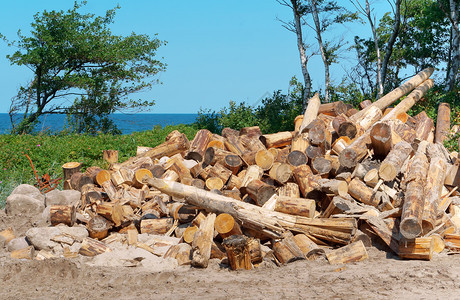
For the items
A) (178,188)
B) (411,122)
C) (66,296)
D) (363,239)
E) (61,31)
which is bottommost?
(66,296)

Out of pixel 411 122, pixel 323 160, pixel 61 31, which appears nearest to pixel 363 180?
pixel 323 160

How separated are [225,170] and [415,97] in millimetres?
7047

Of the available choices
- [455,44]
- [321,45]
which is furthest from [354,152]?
[321,45]

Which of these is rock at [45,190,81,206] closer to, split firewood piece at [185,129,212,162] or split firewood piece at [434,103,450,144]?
split firewood piece at [185,129,212,162]

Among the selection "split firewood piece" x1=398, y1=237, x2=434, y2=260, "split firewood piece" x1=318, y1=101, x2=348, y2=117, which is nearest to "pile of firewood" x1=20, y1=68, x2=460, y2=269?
"split firewood piece" x1=398, y1=237, x2=434, y2=260

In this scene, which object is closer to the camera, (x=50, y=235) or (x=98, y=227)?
(x=50, y=235)

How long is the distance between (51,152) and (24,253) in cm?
570

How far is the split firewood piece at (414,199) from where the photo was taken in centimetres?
646

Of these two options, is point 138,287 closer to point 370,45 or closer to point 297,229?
point 297,229

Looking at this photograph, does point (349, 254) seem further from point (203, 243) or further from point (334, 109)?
point (334, 109)

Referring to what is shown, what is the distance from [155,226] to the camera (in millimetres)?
7996

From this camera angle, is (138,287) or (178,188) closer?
(138,287)

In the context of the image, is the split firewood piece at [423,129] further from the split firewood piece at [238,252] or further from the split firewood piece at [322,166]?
the split firewood piece at [238,252]

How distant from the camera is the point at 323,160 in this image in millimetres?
8812
